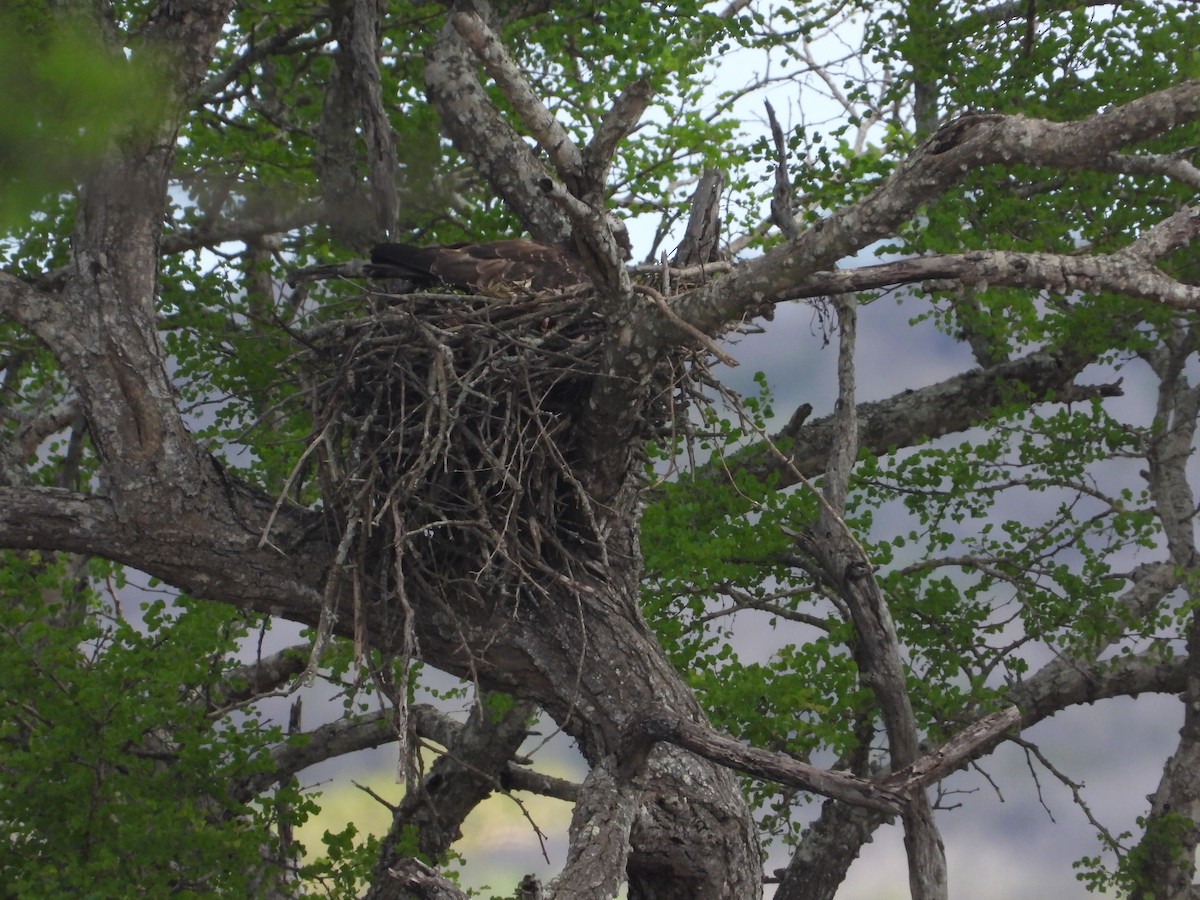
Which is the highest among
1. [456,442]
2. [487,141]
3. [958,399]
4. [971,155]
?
[958,399]

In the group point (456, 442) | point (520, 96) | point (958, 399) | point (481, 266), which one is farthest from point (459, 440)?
point (958, 399)

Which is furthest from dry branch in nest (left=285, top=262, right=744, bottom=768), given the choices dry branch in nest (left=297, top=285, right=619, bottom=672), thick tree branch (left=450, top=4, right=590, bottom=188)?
thick tree branch (left=450, top=4, right=590, bottom=188)

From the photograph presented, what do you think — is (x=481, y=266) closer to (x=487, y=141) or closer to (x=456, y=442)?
→ (x=456, y=442)

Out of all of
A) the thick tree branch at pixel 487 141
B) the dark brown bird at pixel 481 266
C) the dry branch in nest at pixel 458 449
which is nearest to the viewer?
the dry branch in nest at pixel 458 449

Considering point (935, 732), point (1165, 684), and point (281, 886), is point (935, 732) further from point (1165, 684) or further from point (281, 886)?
point (281, 886)

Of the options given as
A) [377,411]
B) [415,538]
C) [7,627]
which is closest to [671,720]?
[415,538]

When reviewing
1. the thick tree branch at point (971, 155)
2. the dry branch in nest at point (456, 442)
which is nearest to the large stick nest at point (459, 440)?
the dry branch in nest at point (456, 442)

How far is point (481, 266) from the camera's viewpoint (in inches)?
193

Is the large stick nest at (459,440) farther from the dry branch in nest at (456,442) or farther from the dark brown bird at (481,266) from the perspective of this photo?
the dark brown bird at (481,266)

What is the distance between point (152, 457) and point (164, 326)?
13.6 feet

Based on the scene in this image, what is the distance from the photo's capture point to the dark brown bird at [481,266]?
16.0ft

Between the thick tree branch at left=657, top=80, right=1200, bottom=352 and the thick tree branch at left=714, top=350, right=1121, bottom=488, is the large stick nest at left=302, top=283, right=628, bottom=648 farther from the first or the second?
the thick tree branch at left=714, top=350, right=1121, bottom=488

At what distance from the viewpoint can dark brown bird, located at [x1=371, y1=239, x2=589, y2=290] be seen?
16.0 feet

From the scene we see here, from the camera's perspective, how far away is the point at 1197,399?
9125 millimetres
